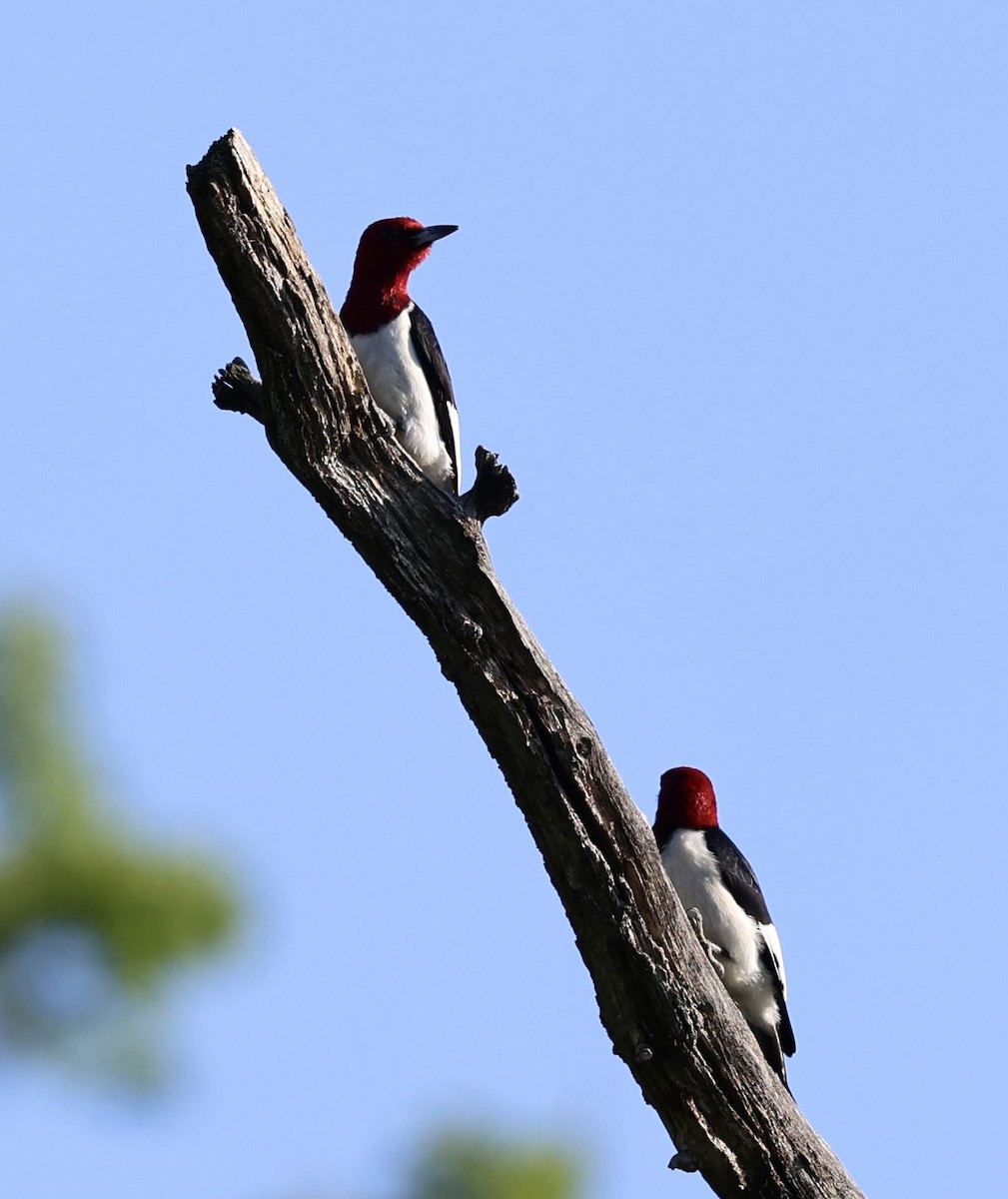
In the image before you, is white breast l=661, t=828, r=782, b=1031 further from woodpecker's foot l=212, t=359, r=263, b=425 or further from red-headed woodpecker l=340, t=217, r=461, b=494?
woodpecker's foot l=212, t=359, r=263, b=425

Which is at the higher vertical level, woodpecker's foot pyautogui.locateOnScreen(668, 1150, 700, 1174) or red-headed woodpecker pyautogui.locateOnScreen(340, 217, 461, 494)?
red-headed woodpecker pyautogui.locateOnScreen(340, 217, 461, 494)

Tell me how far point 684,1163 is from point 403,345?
9.30ft

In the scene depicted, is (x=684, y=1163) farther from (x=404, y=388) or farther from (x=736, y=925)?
(x=404, y=388)

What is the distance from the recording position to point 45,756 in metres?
4.34

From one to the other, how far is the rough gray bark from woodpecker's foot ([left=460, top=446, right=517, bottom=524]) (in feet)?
0.11

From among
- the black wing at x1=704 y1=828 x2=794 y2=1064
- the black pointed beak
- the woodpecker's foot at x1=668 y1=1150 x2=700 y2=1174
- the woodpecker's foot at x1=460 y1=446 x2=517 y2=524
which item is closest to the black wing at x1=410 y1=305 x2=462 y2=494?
the black pointed beak

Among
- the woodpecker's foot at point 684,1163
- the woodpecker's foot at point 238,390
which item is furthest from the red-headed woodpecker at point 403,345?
the woodpecker's foot at point 684,1163

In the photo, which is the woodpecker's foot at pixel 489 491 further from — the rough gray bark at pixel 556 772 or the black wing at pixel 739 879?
the black wing at pixel 739 879

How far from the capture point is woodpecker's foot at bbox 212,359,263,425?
147 inches

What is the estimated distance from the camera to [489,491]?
3.60 m

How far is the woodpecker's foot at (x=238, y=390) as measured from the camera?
3742 mm

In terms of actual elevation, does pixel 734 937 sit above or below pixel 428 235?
below

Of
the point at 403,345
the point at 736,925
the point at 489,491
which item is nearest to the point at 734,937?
the point at 736,925

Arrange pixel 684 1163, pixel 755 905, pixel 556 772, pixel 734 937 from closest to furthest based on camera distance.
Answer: pixel 556 772
pixel 684 1163
pixel 734 937
pixel 755 905
